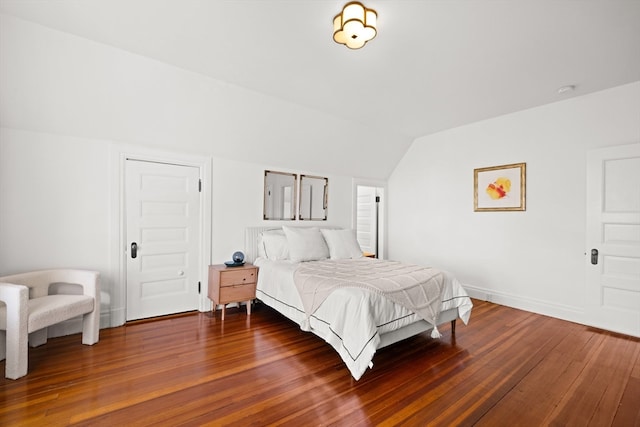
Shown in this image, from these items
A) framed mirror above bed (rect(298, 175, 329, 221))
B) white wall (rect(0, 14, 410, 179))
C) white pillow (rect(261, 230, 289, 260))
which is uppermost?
white wall (rect(0, 14, 410, 179))

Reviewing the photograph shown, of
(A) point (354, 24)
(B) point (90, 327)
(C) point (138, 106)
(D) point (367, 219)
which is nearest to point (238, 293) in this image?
(B) point (90, 327)

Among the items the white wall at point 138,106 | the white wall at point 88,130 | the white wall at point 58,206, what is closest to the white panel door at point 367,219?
the white wall at point 138,106

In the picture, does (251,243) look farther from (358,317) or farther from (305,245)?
(358,317)

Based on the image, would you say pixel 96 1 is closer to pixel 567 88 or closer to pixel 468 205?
pixel 567 88

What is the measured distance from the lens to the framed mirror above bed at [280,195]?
434 cm

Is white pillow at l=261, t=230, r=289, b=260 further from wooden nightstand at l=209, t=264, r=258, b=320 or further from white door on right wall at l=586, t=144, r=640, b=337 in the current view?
white door on right wall at l=586, t=144, r=640, b=337

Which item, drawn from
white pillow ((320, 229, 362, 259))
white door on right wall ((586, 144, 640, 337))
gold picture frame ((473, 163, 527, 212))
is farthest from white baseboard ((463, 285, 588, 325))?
white pillow ((320, 229, 362, 259))

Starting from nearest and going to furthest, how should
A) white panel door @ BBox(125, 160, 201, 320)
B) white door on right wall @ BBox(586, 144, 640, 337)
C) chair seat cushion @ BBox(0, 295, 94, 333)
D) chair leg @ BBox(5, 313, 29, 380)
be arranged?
1. chair leg @ BBox(5, 313, 29, 380)
2. chair seat cushion @ BBox(0, 295, 94, 333)
3. white door on right wall @ BBox(586, 144, 640, 337)
4. white panel door @ BBox(125, 160, 201, 320)

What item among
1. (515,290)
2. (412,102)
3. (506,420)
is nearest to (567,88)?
(412,102)

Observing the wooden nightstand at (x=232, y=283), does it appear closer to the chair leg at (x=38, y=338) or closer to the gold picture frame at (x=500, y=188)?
the chair leg at (x=38, y=338)

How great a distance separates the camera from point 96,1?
1975 mm

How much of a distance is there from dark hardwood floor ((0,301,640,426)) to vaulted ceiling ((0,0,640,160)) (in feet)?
8.91

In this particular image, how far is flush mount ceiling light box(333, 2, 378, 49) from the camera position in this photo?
195 centimetres

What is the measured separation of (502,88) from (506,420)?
3.30 meters
